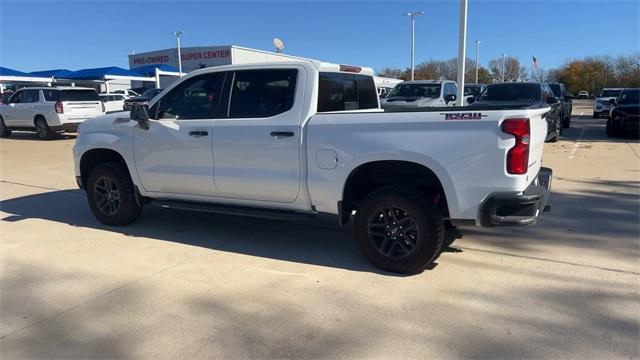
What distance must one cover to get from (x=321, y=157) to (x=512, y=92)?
34.8ft

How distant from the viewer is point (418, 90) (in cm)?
1572

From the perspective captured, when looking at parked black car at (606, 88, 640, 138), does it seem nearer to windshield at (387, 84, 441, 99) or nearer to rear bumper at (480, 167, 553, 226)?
windshield at (387, 84, 441, 99)

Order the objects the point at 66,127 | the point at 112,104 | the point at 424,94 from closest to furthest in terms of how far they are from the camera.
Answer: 1. the point at 424,94
2. the point at 66,127
3. the point at 112,104

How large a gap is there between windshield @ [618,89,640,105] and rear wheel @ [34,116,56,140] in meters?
18.8

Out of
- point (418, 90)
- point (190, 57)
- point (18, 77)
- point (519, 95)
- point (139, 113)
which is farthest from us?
point (190, 57)

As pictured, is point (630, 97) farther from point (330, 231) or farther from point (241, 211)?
point (241, 211)

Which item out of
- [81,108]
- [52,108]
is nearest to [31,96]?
[52,108]

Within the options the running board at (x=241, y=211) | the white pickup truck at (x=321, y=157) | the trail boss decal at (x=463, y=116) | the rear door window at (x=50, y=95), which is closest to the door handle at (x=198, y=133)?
the white pickup truck at (x=321, y=157)

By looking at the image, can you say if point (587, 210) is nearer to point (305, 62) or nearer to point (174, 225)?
point (305, 62)

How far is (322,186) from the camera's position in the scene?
456cm

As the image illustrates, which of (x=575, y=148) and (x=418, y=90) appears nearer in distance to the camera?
(x=575, y=148)

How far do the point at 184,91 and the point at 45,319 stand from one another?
269 cm

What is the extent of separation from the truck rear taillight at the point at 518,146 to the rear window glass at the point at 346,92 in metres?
1.80

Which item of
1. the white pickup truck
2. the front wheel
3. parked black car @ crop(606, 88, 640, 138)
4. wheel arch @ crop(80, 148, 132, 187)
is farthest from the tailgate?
parked black car @ crop(606, 88, 640, 138)
